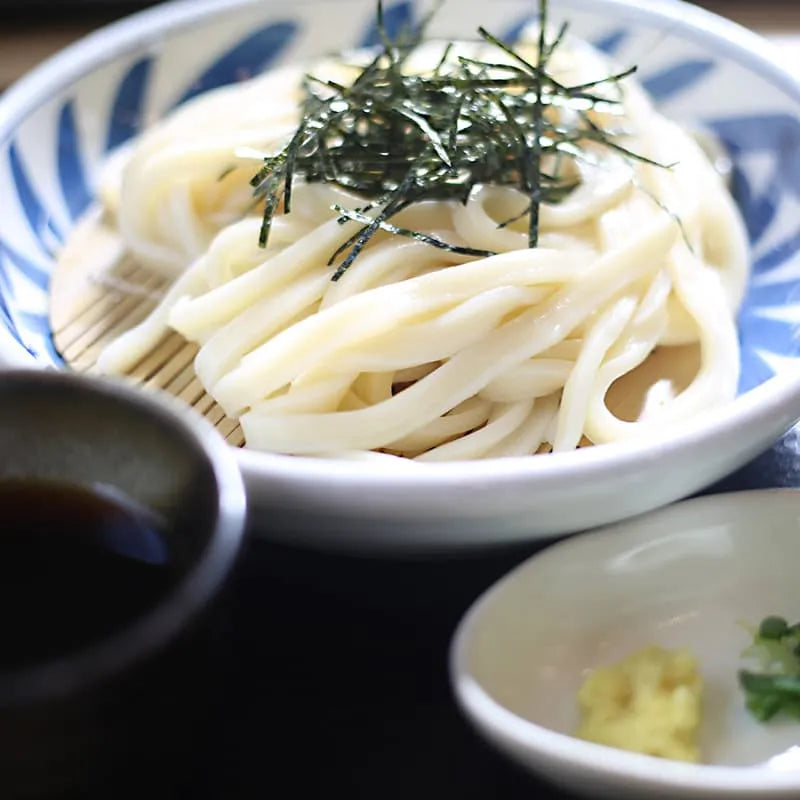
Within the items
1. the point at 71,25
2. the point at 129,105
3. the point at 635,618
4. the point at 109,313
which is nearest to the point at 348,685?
the point at 635,618

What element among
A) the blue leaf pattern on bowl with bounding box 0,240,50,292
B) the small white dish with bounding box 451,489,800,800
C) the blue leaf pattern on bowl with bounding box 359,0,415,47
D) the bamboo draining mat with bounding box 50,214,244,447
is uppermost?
the blue leaf pattern on bowl with bounding box 359,0,415,47

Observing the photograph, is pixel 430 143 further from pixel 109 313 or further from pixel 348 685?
pixel 348 685

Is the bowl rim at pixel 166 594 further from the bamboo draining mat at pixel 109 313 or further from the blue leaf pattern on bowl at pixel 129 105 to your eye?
the blue leaf pattern on bowl at pixel 129 105

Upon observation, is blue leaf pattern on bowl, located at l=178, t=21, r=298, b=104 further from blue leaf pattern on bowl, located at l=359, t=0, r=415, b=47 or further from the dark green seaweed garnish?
the dark green seaweed garnish

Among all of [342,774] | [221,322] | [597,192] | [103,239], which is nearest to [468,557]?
[342,774]

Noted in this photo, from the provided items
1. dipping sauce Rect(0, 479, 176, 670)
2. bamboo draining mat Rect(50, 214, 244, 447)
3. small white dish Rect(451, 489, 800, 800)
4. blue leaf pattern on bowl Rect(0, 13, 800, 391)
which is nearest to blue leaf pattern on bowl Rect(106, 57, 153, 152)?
blue leaf pattern on bowl Rect(0, 13, 800, 391)

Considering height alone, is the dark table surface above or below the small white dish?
below

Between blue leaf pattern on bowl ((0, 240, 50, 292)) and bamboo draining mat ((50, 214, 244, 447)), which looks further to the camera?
blue leaf pattern on bowl ((0, 240, 50, 292))
